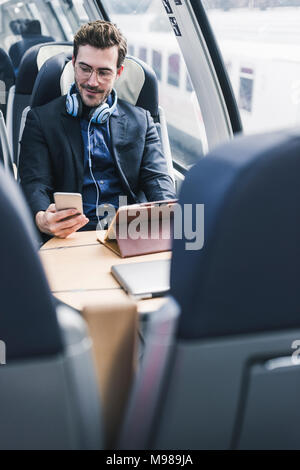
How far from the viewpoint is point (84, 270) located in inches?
59.7

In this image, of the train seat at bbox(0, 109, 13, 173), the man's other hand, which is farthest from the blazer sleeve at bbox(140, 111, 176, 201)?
the man's other hand

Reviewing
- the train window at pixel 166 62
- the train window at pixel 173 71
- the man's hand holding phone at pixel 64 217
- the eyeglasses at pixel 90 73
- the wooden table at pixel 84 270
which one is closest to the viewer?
the wooden table at pixel 84 270

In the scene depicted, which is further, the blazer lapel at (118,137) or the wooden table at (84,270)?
the blazer lapel at (118,137)

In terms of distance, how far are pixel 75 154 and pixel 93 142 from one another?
0.10 metres

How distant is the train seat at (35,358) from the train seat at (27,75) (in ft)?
7.40

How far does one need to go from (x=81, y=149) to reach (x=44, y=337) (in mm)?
1669

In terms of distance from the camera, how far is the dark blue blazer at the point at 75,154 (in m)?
2.27

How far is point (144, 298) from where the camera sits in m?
1.33

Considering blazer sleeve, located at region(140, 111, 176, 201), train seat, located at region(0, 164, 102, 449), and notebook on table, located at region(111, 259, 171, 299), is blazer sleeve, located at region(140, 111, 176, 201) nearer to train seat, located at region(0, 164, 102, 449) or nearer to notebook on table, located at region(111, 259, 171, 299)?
notebook on table, located at region(111, 259, 171, 299)

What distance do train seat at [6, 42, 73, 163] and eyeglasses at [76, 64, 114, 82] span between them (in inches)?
27.5

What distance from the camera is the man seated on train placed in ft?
7.47

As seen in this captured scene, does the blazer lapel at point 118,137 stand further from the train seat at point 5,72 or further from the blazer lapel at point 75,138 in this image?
the train seat at point 5,72

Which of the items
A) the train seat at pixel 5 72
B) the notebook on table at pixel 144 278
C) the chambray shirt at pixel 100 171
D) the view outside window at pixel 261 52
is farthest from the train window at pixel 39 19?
the notebook on table at pixel 144 278
